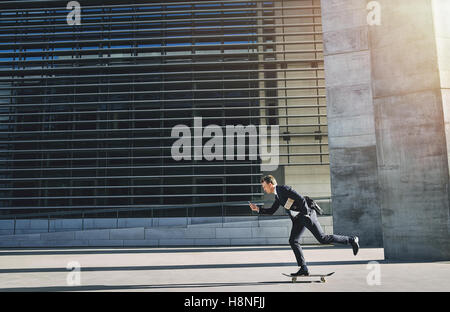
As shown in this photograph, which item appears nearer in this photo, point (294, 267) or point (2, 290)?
point (2, 290)

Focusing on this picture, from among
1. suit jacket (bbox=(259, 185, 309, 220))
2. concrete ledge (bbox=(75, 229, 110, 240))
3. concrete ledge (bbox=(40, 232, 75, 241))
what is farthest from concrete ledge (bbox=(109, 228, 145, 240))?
suit jacket (bbox=(259, 185, 309, 220))

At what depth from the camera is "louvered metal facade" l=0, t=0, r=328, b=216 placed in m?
18.4

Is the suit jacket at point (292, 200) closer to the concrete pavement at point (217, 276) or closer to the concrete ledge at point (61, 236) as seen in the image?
the concrete pavement at point (217, 276)

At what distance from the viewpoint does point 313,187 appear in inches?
748

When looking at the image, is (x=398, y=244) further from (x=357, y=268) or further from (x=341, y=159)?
(x=341, y=159)

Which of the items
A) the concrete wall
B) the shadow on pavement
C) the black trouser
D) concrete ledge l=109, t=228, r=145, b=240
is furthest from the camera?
concrete ledge l=109, t=228, r=145, b=240

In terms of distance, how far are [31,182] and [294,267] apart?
623 inches

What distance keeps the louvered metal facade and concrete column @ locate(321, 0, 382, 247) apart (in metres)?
4.00

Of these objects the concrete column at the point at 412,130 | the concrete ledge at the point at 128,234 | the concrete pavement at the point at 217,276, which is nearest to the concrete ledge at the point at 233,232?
the concrete ledge at the point at 128,234

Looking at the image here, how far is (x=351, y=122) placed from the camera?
13672 mm

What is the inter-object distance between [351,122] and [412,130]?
5316 millimetres

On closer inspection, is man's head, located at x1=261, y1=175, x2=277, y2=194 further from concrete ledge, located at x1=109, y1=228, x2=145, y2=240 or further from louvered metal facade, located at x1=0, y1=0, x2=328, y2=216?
louvered metal facade, located at x1=0, y1=0, x2=328, y2=216

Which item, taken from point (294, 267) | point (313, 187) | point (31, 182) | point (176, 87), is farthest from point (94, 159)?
point (294, 267)

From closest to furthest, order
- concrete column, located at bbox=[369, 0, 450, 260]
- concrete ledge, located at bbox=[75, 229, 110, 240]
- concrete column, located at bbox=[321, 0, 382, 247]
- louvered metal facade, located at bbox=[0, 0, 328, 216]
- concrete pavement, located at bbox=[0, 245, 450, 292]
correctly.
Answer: concrete pavement, located at bbox=[0, 245, 450, 292], concrete column, located at bbox=[369, 0, 450, 260], concrete column, located at bbox=[321, 0, 382, 247], concrete ledge, located at bbox=[75, 229, 110, 240], louvered metal facade, located at bbox=[0, 0, 328, 216]
